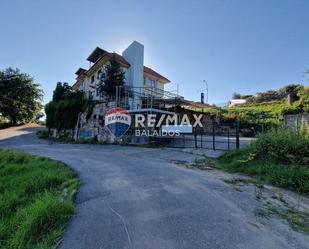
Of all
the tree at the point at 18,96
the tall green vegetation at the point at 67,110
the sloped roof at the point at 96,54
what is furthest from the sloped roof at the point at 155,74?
the tree at the point at 18,96

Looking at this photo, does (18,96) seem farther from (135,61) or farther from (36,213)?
(36,213)

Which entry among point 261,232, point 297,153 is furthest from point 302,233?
point 297,153

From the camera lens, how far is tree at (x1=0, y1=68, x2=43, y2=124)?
34344 mm

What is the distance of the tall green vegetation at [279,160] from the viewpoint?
549 centimetres

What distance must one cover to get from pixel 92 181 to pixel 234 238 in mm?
3962

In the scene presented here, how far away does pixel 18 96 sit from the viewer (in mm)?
35125

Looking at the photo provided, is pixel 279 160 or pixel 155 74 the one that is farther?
pixel 155 74

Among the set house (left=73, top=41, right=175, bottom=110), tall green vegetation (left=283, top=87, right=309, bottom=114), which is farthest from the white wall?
tall green vegetation (left=283, top=87, right=309, bottom=114)

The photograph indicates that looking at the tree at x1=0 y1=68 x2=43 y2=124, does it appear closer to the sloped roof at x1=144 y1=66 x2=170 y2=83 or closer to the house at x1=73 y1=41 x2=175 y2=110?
the house at x1=73 y1=41 x2=175 y2=110

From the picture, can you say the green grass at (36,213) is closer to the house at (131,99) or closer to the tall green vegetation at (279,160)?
the tall green vegetation at (279,160)

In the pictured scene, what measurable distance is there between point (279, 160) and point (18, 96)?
39.7 m

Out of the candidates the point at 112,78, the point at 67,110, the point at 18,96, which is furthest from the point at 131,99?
the point at 18,96

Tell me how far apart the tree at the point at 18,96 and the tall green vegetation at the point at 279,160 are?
123 ft

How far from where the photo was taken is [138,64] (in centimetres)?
2155
